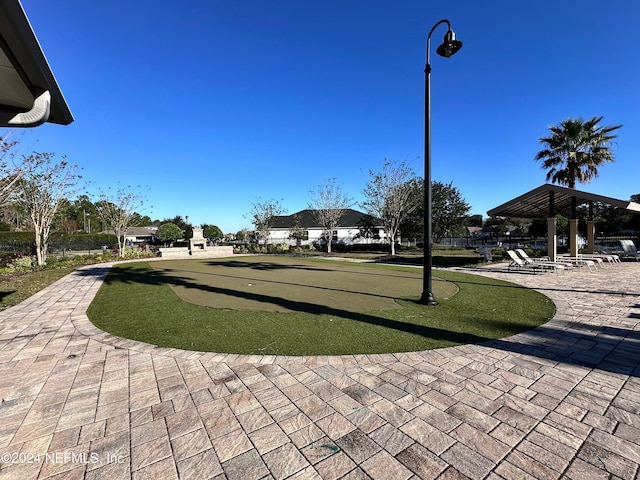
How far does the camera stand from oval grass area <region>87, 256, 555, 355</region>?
4.39m

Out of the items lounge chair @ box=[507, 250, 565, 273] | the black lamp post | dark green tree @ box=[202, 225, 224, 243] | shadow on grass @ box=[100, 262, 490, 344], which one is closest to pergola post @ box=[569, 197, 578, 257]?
lounge chair @ box=[507, 250, 565, 273]

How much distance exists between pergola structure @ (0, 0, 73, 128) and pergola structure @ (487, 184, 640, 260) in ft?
54.9

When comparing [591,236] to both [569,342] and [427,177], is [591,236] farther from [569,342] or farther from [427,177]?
[569,342]

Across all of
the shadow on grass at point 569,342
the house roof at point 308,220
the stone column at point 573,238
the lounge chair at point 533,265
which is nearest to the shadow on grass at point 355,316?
the shadow on grass at point 569,342

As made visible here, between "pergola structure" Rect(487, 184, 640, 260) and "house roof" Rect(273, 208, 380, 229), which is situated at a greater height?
"house roof" Rect(273, 208, 380, 229)

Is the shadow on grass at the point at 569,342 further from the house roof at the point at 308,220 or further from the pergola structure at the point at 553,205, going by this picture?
the house roof at the point at 308,220

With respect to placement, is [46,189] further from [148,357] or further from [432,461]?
[432,461]

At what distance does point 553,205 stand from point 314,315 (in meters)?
14.3

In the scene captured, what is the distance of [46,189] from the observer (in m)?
17.8

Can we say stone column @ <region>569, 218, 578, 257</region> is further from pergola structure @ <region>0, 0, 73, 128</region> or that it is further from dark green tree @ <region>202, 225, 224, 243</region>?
dark green tree @ <region>202, 225, 224, 243</region>

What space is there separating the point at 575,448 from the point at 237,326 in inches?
177

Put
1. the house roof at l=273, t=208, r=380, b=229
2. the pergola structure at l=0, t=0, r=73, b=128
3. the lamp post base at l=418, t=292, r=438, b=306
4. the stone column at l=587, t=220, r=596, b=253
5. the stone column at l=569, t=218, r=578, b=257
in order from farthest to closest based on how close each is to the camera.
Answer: the house roof at l=273, t=208, r=380, b=229 < the stone column at l=587, t=220, r=596, b=253 < the stone column at l=569, t=218, r=578, b=257 < the lamp post base at l=418, t=292, r=438, b=306 < the pergola structure at l=0, t=0, r=73, b=128

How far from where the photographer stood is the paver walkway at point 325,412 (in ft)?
6.60

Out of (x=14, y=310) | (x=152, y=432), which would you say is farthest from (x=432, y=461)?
(x=14, y=310)
